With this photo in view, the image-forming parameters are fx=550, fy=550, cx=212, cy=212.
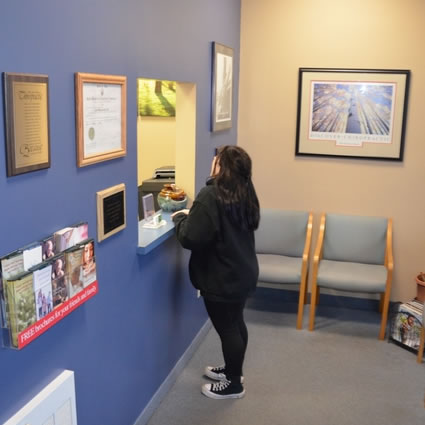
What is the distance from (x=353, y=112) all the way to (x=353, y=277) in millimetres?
1257

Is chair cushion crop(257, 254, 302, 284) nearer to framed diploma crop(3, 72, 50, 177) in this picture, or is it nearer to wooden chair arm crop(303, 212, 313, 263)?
wooden chair arm crop(303, 212, 313, 263)

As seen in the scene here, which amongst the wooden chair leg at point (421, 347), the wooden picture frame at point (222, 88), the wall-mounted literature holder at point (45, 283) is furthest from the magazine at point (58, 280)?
the wooden chair leg at point (421, 347)

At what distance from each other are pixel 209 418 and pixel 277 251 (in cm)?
174

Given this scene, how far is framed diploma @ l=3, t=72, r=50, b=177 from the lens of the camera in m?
1.55

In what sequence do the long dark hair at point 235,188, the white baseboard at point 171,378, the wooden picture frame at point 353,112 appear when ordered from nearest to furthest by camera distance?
the long dark hair at point 235,188
the white baseboard at point 171,378
the wooden picture frame at point 353,112

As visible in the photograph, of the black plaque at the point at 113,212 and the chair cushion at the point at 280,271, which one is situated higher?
the black plaque at the point at 113,212

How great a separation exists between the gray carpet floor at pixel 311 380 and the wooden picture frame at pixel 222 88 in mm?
1498

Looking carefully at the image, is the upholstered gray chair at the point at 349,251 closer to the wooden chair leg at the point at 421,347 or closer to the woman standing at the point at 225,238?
the wooden chair leg at the point at 421,347

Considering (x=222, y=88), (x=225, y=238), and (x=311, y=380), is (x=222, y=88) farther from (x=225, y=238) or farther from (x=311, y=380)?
(x=311, y=380)

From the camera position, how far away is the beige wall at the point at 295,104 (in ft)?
13.2

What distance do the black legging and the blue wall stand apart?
0.30m

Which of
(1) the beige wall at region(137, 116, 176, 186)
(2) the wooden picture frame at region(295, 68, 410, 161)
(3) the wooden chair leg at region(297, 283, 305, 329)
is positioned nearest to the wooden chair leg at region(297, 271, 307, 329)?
(3) the wooden chair leg at region(297, 283, 305, 329)

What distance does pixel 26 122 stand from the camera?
1.63 metres

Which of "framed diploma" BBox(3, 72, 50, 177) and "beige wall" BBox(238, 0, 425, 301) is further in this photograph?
"beige wall" BBox(238, 0, 425, 301)
